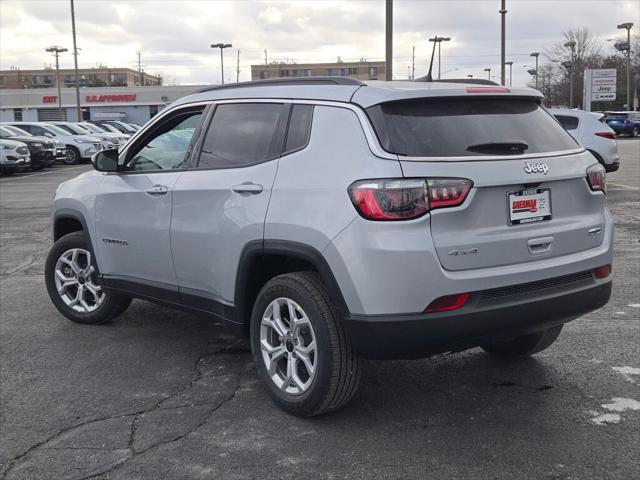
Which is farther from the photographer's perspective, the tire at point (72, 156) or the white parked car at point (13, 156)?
the tire at point (72, 156)

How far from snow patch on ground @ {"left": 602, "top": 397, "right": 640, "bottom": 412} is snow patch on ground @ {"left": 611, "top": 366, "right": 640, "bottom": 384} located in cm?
32

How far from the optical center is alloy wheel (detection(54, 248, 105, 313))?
5.82 meters

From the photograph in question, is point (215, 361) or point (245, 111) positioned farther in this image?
point (215, 361)

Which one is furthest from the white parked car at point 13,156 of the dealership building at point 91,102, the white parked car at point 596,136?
the dealership building at point 91,102

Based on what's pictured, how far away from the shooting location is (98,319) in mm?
5832

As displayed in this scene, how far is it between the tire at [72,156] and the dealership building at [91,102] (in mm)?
47292

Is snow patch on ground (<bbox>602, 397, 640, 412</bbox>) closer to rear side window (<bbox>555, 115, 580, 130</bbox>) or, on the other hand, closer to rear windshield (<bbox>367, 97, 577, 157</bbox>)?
rear windshield (<bbox>367, 97, 577, 157</bbox>)

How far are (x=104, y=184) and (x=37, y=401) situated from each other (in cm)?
174

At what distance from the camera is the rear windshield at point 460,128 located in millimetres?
3555

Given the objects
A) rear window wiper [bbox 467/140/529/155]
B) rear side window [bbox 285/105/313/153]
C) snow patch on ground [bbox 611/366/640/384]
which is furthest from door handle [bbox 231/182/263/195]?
snow patch on ground [bbox 611/366/640/384]

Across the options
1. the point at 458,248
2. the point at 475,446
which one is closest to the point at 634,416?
the point at 475,446

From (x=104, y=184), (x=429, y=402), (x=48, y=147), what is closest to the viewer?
(x=429, y=402)

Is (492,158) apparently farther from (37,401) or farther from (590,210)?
(37,401)

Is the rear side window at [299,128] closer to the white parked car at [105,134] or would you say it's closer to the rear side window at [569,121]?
the rear side window at [569,121]
